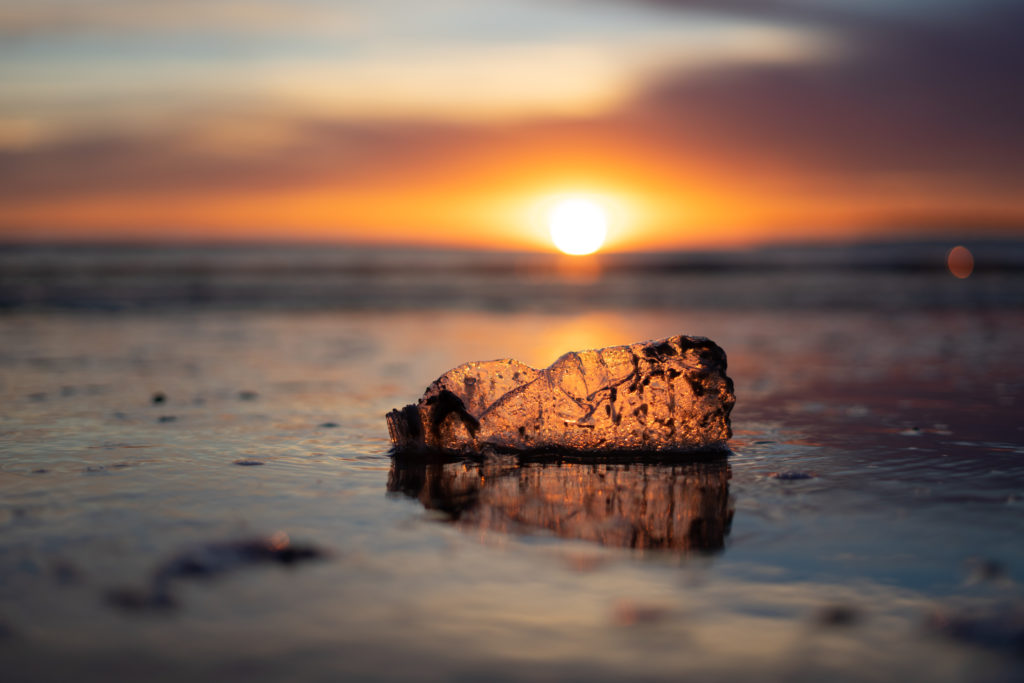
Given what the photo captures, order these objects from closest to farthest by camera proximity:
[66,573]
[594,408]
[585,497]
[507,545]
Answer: [66,573] < [507,545] < [585,497] < [594,408]

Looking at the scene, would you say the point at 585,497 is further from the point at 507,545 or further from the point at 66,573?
the point at 66,573

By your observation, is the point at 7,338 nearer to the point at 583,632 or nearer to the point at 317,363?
the point at 317,363

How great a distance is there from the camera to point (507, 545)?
2.38 metres

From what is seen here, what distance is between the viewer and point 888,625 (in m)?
1.81

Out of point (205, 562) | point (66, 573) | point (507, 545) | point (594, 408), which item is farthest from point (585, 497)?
point (66, 573)

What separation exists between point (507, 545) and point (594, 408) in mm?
1451

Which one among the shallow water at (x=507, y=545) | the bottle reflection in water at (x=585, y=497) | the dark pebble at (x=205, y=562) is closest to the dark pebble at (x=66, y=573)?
the shallow water at (x=507, y=545)

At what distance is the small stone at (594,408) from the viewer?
372 centimetres

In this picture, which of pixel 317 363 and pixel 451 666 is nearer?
pixel 451 666

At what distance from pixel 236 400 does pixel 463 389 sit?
1.97m

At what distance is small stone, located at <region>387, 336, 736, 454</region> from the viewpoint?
372 cm

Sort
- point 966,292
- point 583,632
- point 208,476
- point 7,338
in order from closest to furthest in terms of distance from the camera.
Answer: point 583,632, point 208,476, point 7,338, point 966,292

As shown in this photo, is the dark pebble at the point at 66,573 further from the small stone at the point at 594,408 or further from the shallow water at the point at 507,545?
the small stone at the point at 594,408

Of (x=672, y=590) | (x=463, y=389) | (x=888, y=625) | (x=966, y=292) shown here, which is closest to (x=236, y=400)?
(x=463, y=389)
